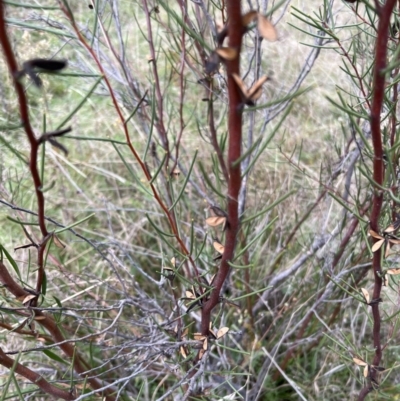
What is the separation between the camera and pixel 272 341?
3.51ft

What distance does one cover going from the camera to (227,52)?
11.2 inches

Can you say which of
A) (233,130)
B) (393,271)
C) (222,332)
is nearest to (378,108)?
(233,130)

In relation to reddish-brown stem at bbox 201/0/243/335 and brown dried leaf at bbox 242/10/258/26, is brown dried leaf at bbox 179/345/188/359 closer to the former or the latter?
reddish-brown stem at bbox 201/0/243/335

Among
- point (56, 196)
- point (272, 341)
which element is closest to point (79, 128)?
point (56, 196)

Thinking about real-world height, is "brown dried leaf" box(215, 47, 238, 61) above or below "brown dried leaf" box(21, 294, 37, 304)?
above

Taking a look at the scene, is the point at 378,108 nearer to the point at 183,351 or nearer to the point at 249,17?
the point at 249,17

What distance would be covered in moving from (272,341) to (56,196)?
2.85 ft

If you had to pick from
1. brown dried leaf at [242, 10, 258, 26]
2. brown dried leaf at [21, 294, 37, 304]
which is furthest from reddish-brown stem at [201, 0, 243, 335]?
brown dried leaf at [21, 294, 37, 304]

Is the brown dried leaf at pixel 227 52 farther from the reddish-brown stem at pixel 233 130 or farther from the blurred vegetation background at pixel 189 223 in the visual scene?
the blurred vegetation background at pixel 189 223

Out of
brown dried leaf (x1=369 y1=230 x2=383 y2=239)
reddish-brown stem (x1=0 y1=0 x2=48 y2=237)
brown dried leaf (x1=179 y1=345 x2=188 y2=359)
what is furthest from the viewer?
brown dried leaf (x1=179 y1=345 x2=188 y2=359)

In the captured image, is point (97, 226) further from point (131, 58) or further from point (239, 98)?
point (239, 98)

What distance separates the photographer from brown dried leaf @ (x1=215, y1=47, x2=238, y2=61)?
28 cm

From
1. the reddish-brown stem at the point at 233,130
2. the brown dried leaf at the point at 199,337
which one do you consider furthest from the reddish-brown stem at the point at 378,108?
the brown dried leaf at the point at 199,337

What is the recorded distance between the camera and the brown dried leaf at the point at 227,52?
11.1 inches
